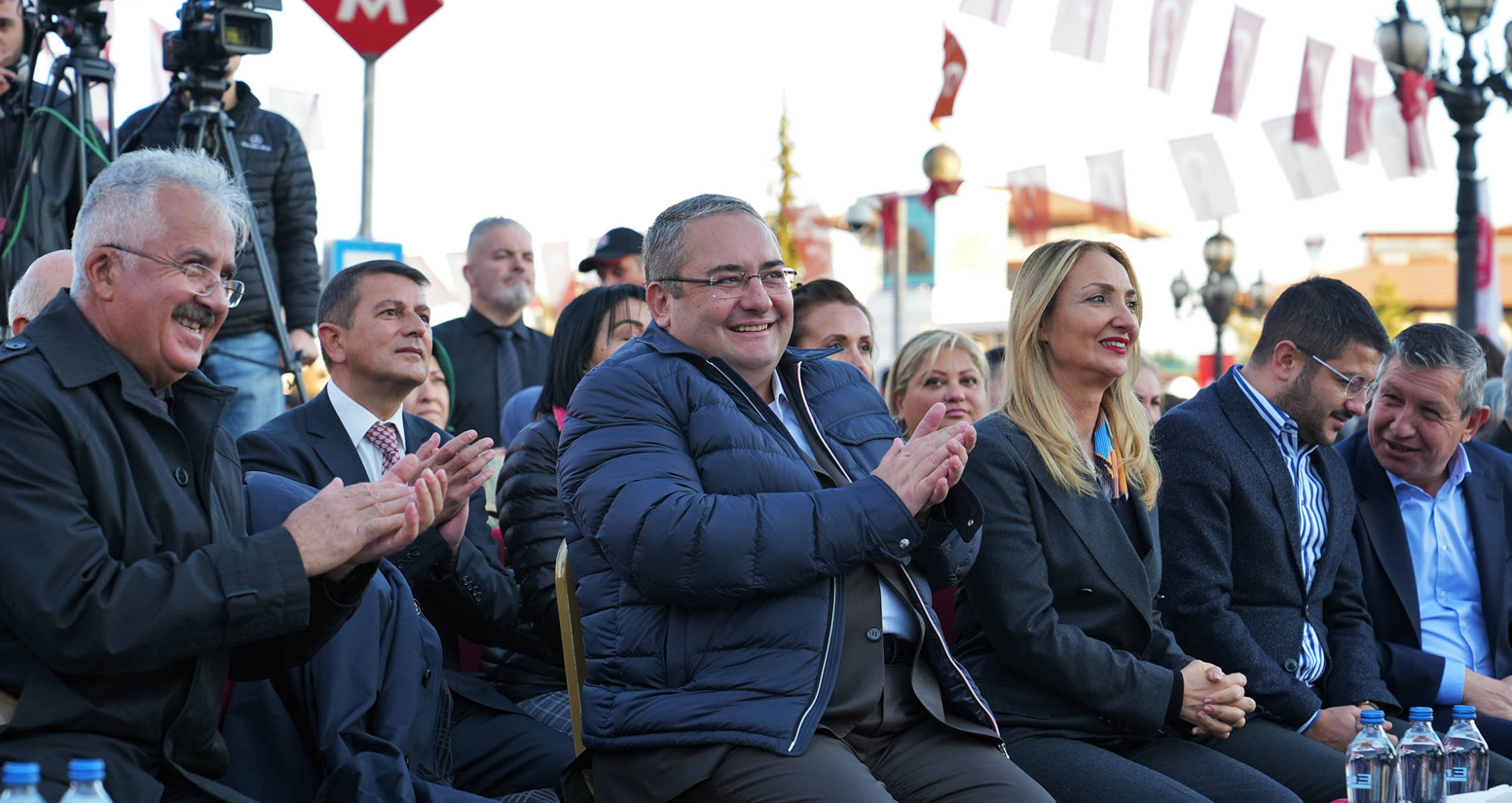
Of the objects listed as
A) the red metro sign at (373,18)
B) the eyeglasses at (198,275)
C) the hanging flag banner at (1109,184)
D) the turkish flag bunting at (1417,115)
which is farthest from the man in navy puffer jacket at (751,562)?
the hanging flag banner at (1109,184)

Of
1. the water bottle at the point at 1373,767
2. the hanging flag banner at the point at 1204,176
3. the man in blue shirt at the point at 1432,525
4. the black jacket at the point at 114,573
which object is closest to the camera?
the black jacket at the point at 114,573

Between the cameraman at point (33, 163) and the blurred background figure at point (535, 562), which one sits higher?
the cameraman at point (33, 163)

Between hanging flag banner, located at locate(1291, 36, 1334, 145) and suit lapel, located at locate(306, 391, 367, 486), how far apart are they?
9.78 m

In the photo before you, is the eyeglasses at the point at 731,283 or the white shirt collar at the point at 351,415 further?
the white shirt collar at the point at 351,415

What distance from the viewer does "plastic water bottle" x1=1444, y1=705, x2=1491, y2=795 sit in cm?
375

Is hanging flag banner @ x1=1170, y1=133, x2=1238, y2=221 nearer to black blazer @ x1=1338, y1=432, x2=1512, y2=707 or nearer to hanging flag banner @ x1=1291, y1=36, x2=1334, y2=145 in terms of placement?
hanging flag banner @ x1=1291, y1=36, x2=1334, y2=145

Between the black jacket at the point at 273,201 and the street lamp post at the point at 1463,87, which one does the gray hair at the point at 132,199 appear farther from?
the street lamp post at the point at 1463,87

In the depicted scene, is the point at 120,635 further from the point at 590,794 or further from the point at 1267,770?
the point at 1267,770

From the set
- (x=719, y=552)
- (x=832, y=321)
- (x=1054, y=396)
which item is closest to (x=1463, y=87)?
(x=832, y=321)

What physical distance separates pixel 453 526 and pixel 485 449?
23.4 inches

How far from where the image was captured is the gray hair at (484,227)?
7435 mm

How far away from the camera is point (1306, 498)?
4.63 metres

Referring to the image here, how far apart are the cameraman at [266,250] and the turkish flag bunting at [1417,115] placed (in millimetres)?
8701

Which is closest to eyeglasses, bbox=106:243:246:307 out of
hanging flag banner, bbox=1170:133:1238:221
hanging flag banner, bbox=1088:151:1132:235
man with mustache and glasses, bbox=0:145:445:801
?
man with mustache and glasses, bbox=0:145:445:801
